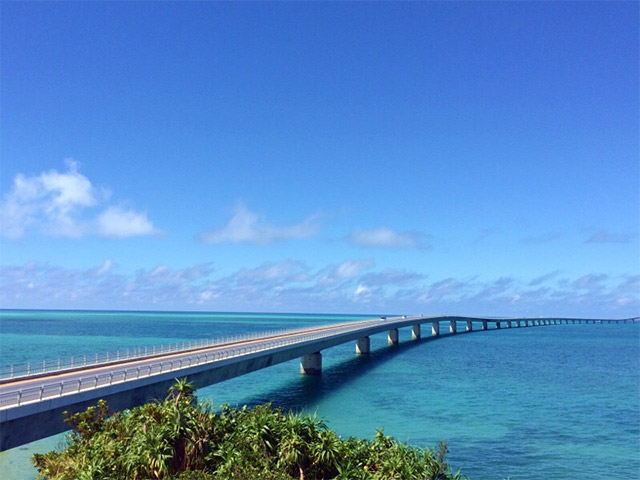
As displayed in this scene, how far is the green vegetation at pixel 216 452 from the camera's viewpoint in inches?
934

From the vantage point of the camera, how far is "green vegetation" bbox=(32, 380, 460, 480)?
23719 millimetres

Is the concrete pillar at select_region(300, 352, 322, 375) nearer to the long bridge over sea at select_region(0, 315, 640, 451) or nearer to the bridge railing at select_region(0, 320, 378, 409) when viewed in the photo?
the long bridge over sea at select_region(0, 315, 640, 451)

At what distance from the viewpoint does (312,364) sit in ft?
294

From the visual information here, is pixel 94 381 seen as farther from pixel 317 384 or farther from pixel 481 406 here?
pixel 317 384

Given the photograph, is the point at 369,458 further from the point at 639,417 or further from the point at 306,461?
the point at 639,417

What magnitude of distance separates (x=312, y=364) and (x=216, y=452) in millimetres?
64983

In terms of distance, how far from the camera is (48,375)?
4369 centimetres

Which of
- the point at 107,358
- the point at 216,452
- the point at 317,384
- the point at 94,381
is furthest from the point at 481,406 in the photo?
the point at 216,452

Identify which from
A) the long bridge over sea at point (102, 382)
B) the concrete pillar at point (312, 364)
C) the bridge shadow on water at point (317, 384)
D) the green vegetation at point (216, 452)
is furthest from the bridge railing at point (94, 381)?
the concrete pillar at point (312, 364)

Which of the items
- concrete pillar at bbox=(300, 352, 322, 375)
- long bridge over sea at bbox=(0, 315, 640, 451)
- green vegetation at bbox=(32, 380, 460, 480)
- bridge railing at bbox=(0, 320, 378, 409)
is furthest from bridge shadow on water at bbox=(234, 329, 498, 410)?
green vegetation at bbox=(32, 380, 460, 480)

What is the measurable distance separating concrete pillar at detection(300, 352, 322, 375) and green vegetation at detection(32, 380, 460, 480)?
61.2 m

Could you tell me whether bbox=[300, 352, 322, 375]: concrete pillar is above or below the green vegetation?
below

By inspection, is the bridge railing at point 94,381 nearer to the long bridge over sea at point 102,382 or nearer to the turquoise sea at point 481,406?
the long bridge over sea at point 102,382

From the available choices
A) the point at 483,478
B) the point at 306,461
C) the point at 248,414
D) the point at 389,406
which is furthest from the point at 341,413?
the point at 306,461
